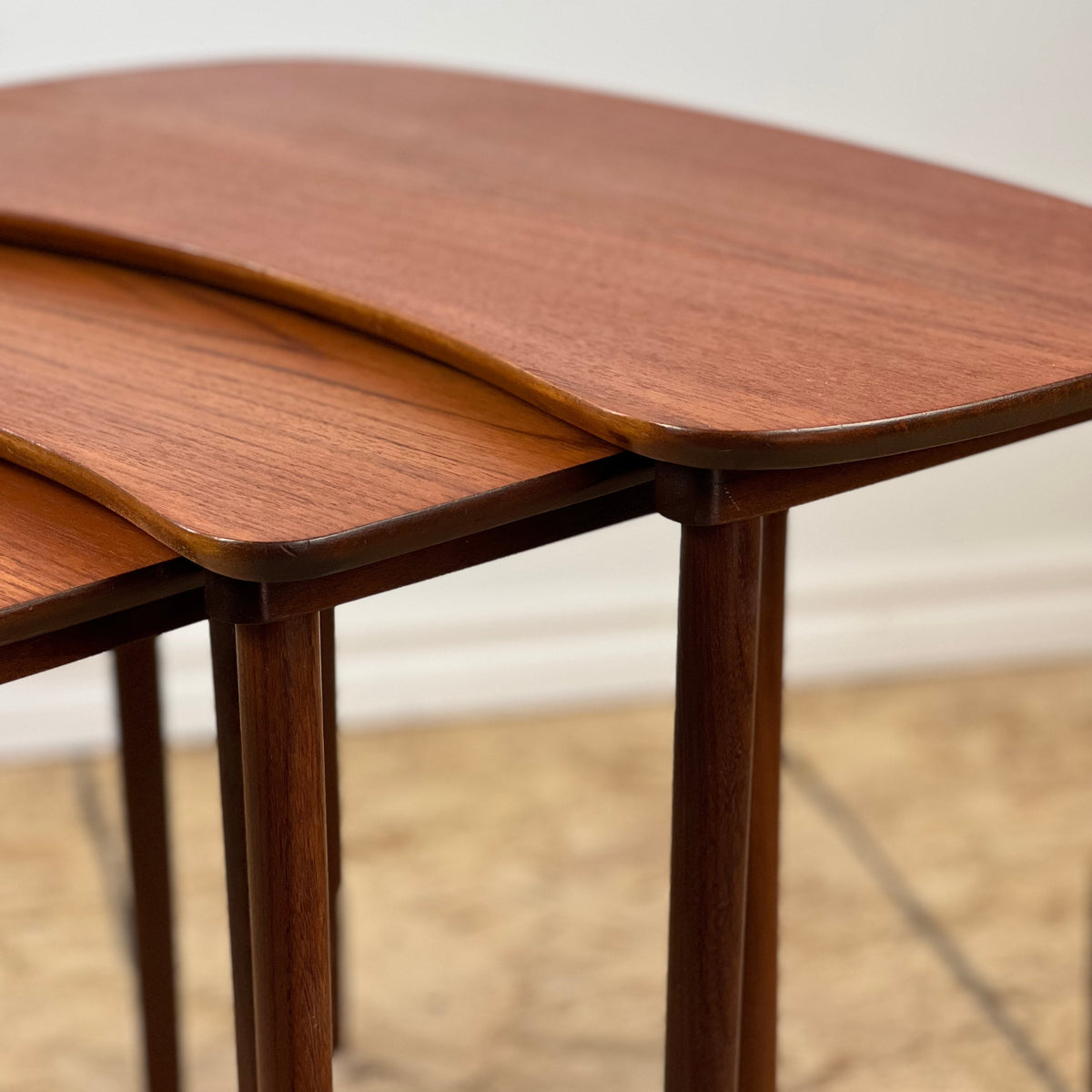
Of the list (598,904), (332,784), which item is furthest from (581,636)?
(332,784)

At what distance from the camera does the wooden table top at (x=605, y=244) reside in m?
0.62

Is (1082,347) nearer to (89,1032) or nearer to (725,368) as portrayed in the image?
(725,368)

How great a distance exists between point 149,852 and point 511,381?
49 cm

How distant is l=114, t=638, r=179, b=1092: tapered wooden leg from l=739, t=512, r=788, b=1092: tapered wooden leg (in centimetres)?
34

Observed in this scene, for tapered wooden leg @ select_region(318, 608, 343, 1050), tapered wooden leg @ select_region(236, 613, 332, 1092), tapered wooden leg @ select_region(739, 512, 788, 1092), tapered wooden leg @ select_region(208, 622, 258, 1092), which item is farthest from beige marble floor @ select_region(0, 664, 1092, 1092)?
tapered wooden leg @ select_region(236, 613, 332, 1092)

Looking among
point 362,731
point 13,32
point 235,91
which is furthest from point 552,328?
point 362,731

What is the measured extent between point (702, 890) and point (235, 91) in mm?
685

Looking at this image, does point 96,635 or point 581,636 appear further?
point 581,636

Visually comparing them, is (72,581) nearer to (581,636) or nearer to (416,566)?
(416,566)

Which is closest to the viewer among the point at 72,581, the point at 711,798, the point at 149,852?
the point at 72,581

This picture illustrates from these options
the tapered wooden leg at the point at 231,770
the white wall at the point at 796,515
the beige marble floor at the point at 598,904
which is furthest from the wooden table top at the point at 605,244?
the beige marble floor at the point at 598,904

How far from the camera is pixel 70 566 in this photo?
579 millimetres

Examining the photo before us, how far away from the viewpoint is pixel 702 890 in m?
0.70

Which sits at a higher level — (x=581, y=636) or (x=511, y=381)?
(x=581, y=636)
